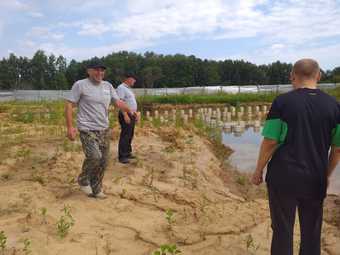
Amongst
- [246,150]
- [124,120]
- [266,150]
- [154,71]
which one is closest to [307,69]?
[266,150]

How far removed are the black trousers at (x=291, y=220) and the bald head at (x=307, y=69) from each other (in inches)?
31.1

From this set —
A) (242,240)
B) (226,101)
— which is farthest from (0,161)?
(226,101)

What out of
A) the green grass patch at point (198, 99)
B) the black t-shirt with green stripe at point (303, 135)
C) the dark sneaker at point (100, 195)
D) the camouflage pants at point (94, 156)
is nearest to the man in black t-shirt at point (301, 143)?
the black t-shirt with green stripe at point (303, 135)

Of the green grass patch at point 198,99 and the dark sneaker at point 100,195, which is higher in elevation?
the green grass patch at point 198,99

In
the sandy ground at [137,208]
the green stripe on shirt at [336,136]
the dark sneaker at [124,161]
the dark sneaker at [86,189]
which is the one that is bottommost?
the sandy ground at [137,208]

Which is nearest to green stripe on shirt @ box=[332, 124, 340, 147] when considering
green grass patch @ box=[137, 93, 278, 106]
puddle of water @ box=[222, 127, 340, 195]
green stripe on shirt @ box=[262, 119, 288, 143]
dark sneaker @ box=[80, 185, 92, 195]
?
green stripe on shirt @ box=[262, 119, 288, 143]

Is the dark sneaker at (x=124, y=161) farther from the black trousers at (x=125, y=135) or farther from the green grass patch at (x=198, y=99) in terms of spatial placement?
the green grass patch at (x=198, y=99)

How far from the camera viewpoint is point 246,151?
1163cm

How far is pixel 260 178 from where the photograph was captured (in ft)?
11.0

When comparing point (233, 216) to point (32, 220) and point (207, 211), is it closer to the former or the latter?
point (207, 211)

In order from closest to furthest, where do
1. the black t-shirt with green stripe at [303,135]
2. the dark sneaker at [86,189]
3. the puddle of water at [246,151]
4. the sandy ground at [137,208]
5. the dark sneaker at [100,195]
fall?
the black t-shirt with green stripe at [303,135] < the sandy ground at [137,208] < the dark sneaker at [100,195] < the dark sneaker at [86,189] < the puddle of water at [246,151]

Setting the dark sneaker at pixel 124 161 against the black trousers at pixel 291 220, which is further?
the dark sneaker at pixel 124 161

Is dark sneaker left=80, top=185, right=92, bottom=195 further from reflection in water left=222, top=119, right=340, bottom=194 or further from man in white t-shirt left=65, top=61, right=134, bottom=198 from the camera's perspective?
reflection in water left=222, top=119, right=340, bottom=194

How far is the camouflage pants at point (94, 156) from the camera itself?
5.18 meters
